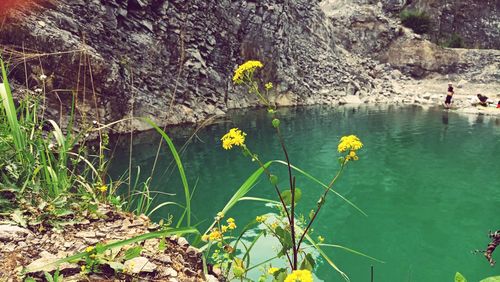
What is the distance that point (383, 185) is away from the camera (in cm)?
1126

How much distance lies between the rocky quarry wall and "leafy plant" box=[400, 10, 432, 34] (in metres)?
1.87

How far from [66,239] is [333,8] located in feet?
142

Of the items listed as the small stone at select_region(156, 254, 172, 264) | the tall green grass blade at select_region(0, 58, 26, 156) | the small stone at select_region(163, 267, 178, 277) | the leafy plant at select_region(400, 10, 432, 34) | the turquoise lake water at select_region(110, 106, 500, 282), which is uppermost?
the leafy plant at select_region(400, 10, 432, 34)

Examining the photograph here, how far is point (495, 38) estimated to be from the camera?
126ft

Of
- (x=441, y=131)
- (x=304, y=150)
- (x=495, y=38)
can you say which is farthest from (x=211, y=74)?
(x=495, y=38)

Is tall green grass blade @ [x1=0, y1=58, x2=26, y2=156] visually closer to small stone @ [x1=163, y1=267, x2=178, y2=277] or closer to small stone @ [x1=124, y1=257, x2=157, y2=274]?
small stone @ [x1=124, y1=257, x2=157, y2=274]

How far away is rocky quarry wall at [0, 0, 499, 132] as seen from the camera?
1510cm

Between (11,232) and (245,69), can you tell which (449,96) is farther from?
(11,232)

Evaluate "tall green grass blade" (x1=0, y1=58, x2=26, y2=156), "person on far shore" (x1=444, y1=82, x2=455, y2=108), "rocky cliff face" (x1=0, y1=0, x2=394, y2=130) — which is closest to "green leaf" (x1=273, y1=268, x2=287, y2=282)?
"tall green grass blade" (x1=0, y1=58, x2=26, y2=156)

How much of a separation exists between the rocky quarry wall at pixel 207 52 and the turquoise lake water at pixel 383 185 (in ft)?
9.37

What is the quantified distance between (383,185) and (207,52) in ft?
55.6

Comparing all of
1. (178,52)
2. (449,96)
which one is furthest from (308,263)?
(449,96)

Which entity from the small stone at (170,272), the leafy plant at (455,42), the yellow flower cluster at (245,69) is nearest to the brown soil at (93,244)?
the small stone at (170,272)

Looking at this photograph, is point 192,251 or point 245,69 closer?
point 245,69
